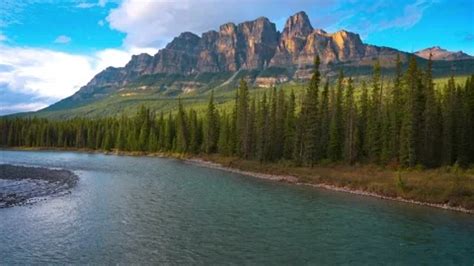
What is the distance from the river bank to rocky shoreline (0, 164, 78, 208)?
34.7 m

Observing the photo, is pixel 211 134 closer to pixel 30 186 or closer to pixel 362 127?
pixel 362 127

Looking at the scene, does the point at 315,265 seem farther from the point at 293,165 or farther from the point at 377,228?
the point at 293,165

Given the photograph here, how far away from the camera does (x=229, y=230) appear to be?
3425 centimetres

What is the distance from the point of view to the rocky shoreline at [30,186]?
45622 millimetres

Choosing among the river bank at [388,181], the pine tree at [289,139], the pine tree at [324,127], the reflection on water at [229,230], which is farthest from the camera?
the pine tree at [289,139]

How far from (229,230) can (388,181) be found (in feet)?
109

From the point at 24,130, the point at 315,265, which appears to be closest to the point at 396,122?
the point at 315,265

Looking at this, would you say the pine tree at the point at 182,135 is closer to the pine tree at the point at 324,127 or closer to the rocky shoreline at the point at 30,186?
the pine tree at the point at 324,127

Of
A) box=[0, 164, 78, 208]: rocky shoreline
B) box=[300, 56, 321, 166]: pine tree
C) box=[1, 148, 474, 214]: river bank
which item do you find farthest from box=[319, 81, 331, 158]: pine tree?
box=[0, 164, 78, 208]: rocky shoreline

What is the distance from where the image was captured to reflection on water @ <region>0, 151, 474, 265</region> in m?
27.5

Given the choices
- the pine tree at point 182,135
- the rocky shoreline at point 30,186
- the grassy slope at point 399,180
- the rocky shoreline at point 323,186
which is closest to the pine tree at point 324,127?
the grassy slope at point 399,180

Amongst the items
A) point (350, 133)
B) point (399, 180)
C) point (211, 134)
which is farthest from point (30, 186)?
point (211, 134)

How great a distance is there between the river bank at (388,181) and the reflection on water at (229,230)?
346 centimetres

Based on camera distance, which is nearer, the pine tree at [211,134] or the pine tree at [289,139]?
the pine tree at [289,139]
